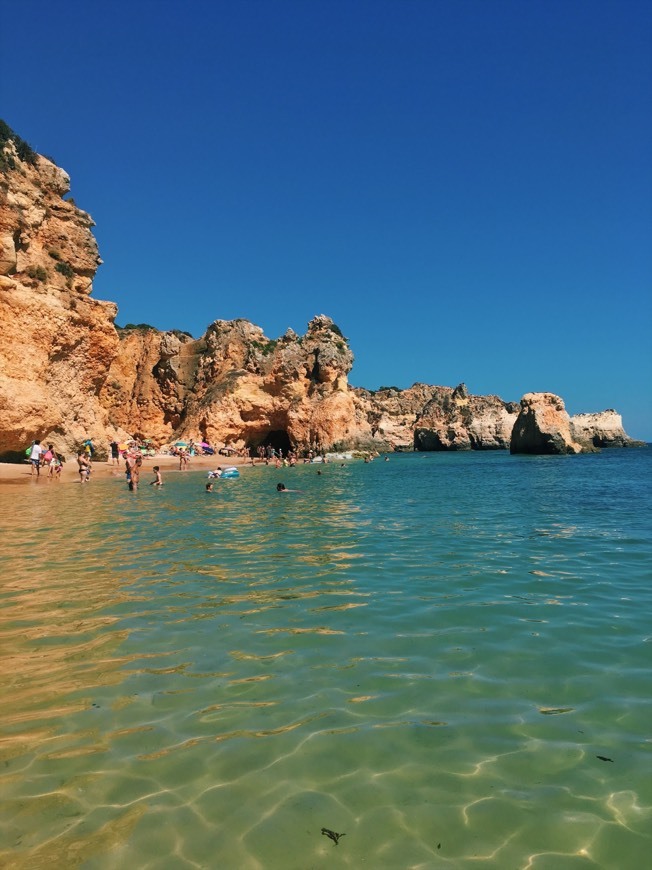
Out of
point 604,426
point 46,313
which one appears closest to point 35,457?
point 46,313

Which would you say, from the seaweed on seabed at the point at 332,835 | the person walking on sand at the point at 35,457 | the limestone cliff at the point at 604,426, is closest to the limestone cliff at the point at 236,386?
the person walking on sand at the point at 35,457

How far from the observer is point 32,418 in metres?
27.8

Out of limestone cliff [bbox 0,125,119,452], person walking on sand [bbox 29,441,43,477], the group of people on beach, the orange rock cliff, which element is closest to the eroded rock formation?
the orange rock cliff

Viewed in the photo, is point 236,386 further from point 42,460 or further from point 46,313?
point 42,460

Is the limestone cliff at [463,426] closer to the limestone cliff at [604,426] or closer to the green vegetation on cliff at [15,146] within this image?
the limestone cliff at [604,426]

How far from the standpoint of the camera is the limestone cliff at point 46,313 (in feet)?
92.6

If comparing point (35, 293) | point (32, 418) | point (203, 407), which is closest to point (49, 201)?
point (35, 293)

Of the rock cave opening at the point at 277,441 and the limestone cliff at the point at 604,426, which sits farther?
the limestone cliff at the point at 604,426

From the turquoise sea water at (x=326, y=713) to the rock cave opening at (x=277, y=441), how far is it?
204 feet

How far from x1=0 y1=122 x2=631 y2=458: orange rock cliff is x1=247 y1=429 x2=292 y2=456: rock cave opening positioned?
0.64 feet

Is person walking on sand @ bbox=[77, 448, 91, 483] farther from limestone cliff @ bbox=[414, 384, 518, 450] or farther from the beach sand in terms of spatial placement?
limestone cliff @ bbox=[414, 384, 518, 450]

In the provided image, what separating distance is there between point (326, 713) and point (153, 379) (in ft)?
231

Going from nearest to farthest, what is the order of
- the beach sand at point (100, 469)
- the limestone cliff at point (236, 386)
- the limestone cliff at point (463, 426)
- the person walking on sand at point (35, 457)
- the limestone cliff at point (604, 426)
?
the beach sand at point (100, 469), the person walking on sand at point (35, 457), the limestone cliff at point (236, 386), the limestone cliff at point (604, 426), the limestone cliff at point (463, 426)

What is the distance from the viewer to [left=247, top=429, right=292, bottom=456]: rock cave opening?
71562 mm
